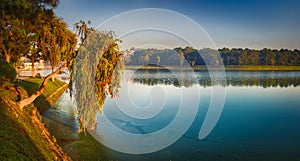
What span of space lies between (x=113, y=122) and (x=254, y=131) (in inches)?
425

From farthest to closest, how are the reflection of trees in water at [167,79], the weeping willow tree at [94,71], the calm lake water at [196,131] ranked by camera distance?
1. the reflection of trees in water at [167,79]
2. the calm lake water at [196,131]
3. the weeping willow tree at [94,71]

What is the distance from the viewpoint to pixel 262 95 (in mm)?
34188

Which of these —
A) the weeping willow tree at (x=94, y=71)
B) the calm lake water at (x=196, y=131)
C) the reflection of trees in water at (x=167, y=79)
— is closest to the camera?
the weeping willow tree at (x=94, y=71)

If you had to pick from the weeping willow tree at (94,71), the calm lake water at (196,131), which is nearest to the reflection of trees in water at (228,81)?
the calm lake water at (196,131)

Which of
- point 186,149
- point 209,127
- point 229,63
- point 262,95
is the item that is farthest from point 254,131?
point 229,63

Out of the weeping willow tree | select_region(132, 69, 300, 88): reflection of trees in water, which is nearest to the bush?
the weeping willow tree

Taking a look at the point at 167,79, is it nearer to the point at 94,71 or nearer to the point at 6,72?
the point at 6,72

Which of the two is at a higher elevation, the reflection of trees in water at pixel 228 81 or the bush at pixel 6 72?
the bush at pixel 6 72

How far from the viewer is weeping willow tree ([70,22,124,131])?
9.93 meters

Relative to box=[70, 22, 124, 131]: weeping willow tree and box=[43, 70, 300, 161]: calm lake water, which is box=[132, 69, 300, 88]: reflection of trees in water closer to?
box=[43, 70, 300, 161]: calm lake water

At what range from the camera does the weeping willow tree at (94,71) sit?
32.6 ft

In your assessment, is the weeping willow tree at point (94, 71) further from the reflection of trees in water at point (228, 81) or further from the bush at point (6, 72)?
the reflection of trees in water at point (228, 81)

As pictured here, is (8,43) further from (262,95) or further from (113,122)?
(262,95)

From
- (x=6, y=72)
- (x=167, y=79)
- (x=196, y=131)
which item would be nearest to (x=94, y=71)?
(x=6, y=72)
